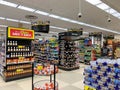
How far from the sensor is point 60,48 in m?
9.41

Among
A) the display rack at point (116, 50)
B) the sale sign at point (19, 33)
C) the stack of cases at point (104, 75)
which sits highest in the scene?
the sale sign at point (19, 33)

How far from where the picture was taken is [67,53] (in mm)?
8883

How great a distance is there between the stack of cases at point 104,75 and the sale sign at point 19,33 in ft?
13.6

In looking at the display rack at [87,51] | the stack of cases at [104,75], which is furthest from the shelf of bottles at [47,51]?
the stack of cases at [104,75]

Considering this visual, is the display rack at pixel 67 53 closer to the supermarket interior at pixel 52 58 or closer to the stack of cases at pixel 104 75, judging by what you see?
the supermarket interior at pixel 52 58

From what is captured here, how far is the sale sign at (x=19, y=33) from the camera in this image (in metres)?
5.86

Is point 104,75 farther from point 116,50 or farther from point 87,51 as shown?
point 87,51

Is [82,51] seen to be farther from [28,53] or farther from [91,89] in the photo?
[91,89]

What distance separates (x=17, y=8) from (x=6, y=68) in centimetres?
469

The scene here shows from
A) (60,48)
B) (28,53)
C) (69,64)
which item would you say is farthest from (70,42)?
(28,53)

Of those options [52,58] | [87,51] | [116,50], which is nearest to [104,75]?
[116,50]

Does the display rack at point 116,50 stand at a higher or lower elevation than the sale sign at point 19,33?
lower

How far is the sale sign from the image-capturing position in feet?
19.2

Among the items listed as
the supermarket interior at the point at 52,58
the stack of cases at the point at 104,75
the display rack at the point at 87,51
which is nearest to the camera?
the stack of cases at the point at 104,75
